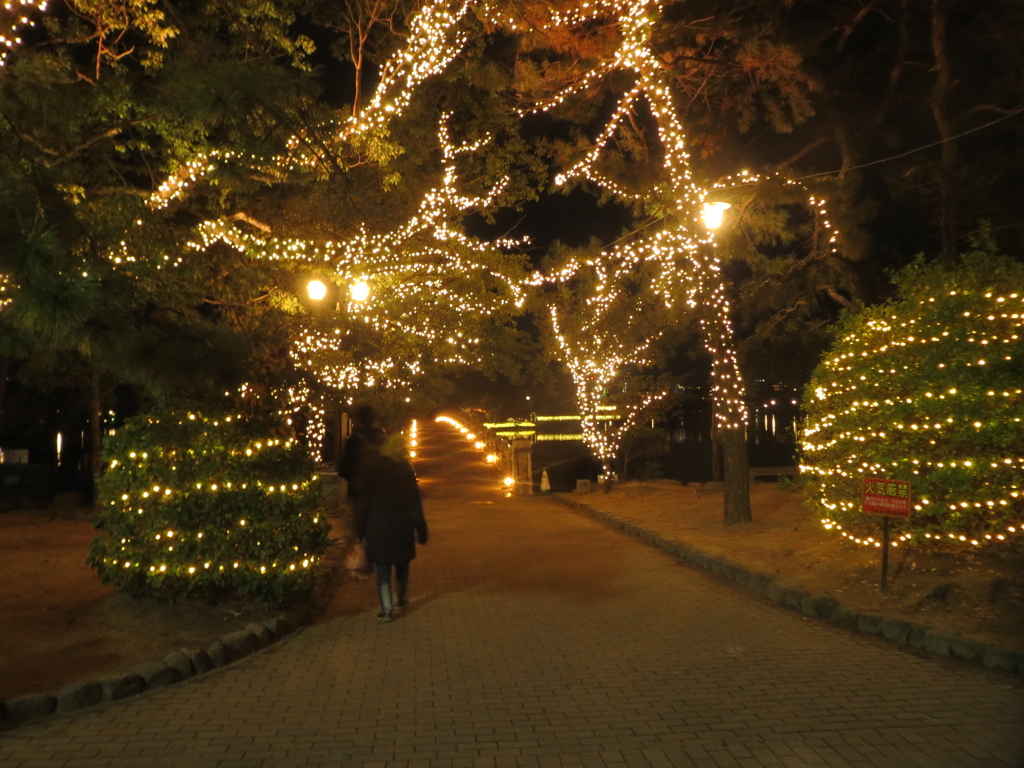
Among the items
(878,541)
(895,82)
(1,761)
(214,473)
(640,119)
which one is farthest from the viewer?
(640,119)

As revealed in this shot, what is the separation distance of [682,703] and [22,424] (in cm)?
2015

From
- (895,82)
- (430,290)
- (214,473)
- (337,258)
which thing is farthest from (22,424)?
(895,82)

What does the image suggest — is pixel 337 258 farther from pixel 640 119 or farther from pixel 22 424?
pixel 22 424

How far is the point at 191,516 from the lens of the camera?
339 inches

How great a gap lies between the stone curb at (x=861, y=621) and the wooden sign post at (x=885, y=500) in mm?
805

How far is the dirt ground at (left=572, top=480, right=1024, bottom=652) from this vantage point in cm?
825

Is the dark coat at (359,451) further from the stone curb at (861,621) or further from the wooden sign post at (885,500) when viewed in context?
the wooden sign post at (885,500)

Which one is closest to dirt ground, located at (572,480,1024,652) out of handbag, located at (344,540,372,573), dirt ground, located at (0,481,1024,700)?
dirt ground, located at (0,481,1024,700)

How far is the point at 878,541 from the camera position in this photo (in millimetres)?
10406

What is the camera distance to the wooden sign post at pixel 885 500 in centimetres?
902

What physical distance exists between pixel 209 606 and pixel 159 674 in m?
1.94

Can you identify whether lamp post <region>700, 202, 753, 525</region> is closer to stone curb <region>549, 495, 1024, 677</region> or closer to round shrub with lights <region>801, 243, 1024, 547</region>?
stone curb <region>549, 495, 1024, 677</region>

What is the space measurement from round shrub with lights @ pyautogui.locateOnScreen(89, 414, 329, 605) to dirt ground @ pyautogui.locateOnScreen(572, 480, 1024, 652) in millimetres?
5557

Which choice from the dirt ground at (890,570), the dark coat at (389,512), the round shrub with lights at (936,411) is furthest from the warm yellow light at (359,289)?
the round shrub with lights at (936,411)
